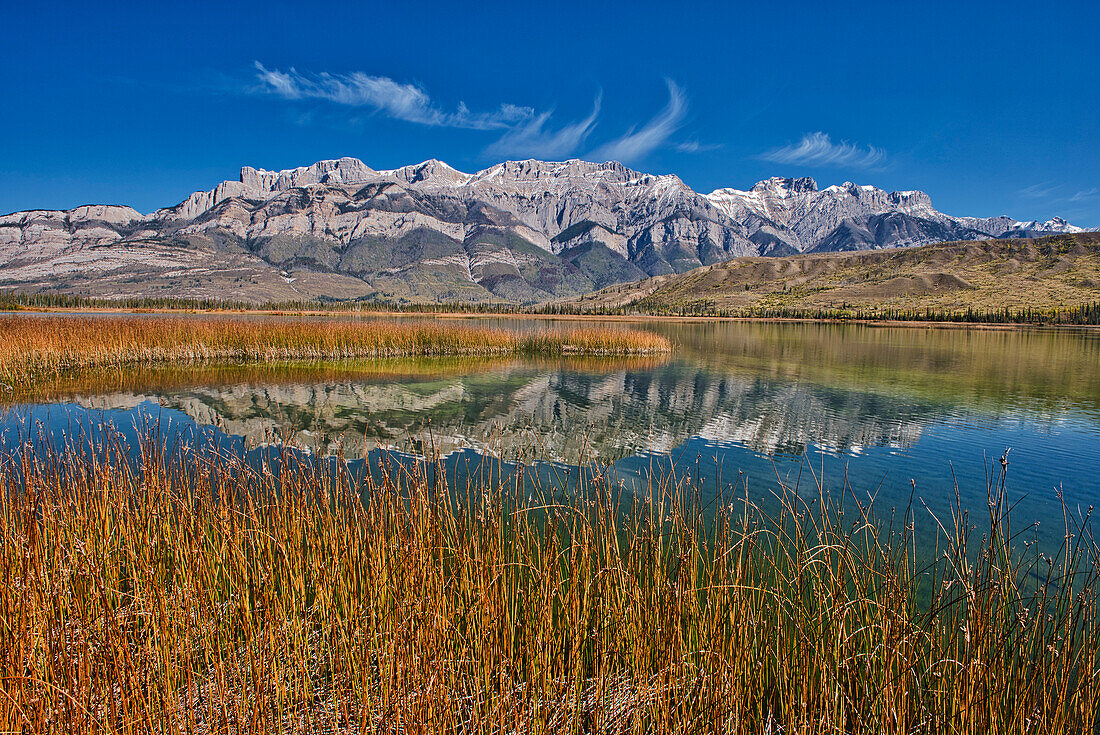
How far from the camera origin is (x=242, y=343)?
25.5 metres

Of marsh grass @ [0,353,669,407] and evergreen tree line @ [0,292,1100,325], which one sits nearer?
marsh grass @ [0,353,669,407]

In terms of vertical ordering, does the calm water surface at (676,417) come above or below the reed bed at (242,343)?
below

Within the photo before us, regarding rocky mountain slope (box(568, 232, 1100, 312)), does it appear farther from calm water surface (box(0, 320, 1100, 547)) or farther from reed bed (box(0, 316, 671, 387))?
calm water surface (box(0, 320, 1100, 547))

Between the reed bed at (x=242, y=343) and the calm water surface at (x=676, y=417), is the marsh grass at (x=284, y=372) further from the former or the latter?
the reed bed at (x=242, y=343)

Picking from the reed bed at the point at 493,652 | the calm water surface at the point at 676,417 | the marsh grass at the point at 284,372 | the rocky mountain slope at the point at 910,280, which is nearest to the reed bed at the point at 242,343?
the marsh grass at the point at 284,372

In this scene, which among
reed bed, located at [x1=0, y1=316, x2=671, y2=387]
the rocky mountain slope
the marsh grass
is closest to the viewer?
the marsh grass

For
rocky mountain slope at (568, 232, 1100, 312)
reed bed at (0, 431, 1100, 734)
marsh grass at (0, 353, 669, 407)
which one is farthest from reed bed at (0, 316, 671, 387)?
rocky mountain slope at (568, 232, 1100, 312)

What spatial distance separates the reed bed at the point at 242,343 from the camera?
19828 mm

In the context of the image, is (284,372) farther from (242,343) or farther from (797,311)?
(797,311)

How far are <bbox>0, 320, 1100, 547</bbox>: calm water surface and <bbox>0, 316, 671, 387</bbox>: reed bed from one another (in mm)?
2405

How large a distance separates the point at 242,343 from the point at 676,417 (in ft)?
67.4

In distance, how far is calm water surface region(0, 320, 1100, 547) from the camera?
32.2 feet

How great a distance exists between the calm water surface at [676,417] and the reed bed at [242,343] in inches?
94.7

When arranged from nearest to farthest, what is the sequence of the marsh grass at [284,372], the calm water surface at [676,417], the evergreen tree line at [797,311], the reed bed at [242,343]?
1. the calm water surface at [676,417]
2. the marsh grass at [284,372]
3. the reed bed at [242,343]
4. the evergreen tree line at [797,311]
